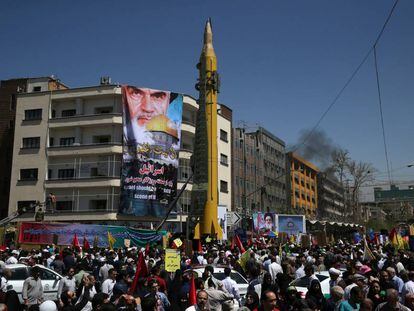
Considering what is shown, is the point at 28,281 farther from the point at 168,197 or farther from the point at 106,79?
the point at 106,79

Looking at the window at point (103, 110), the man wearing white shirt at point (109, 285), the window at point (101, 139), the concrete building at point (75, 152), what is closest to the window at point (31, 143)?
the concrete building at point (75, 152)

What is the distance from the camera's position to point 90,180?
162ft

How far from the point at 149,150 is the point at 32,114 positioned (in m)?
15.3

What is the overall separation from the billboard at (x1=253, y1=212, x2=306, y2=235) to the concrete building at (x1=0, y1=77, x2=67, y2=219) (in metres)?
29.3

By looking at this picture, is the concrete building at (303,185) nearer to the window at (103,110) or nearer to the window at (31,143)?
the window at (103,110)

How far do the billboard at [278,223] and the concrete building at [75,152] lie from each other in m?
10.5

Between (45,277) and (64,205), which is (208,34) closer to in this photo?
(64,205)

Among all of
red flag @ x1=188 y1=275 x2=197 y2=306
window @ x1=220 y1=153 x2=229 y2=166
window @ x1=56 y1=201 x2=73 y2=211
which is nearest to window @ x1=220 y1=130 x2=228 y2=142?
window @ x1=220 y1=153 x2=229 y2=166

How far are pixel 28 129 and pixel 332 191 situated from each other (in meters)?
98.1

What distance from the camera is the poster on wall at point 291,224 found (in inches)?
1802

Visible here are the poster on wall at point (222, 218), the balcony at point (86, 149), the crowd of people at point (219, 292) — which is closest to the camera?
the crowd of people at point (219, 292)

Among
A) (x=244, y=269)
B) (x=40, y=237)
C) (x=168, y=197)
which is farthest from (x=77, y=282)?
(x=168, y=197)

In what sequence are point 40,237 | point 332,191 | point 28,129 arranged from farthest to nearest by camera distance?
point 332,191 < point 28,129 < point 40,237

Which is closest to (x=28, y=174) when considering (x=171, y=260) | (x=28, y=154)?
(x=28, y=154)
